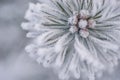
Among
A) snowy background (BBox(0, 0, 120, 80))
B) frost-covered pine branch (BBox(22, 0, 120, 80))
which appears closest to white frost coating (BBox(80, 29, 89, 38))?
frost-covered pine branch (BBox(22, 0, 120, 80))

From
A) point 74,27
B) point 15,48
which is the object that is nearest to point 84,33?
point 74,27

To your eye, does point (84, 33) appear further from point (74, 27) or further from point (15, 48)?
point (15, 48)

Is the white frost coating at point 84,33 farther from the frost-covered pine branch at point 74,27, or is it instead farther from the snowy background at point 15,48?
the snowy background at point 15,48

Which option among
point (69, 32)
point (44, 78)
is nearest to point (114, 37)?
point (69, 32)

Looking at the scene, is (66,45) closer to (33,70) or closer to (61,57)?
(61,57)

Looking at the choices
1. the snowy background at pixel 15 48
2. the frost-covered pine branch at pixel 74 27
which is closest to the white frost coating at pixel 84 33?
the frost-covered pine branch at pixel 74 27

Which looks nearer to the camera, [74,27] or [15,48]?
[74,27]
